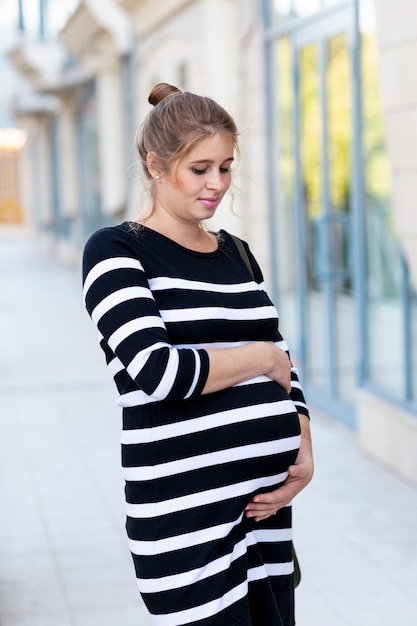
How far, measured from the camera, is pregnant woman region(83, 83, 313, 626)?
6.70 ft

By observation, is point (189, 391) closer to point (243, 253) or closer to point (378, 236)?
point (243, 253)

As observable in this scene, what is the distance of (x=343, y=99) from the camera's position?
6430 mm

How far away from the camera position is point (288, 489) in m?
2.18

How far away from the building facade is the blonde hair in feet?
5.18

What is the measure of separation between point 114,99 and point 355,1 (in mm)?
9464

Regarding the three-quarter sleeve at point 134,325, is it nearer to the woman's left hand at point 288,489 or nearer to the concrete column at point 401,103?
the woman's left hand at point 288,489

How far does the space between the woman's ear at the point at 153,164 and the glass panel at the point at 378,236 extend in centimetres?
386

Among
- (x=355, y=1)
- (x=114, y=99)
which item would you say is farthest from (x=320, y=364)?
(x=114, y=99)

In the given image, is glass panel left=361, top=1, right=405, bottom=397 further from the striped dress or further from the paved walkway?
the striped dress

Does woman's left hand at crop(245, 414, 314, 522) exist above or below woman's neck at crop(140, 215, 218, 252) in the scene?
below

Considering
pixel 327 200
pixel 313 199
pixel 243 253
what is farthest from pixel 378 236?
pixel 243 253

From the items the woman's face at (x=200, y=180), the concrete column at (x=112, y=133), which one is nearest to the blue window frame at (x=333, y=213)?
the woman's face at (x=200, y=180)

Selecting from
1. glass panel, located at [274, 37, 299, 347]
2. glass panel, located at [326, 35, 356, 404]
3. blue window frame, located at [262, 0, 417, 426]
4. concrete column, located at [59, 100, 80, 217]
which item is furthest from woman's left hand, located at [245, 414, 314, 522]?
concrete column, located at [59, 100, 80, 217]

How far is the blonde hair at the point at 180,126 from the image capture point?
206 cm
